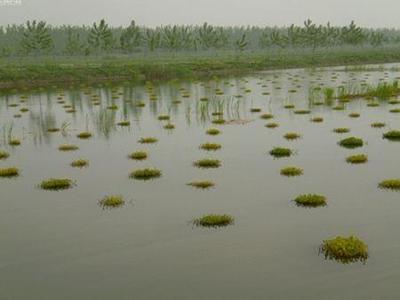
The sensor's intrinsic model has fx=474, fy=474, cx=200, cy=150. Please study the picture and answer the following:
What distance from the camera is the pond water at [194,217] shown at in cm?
999

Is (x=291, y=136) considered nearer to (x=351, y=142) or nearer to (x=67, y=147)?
(x=351, y=142)

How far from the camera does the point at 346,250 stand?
10891 mm

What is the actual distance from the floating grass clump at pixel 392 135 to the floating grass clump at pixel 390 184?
8.07 metres

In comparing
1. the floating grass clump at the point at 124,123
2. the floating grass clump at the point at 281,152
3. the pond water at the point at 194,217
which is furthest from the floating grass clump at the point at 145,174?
the floating grass clump at the point at 124,123

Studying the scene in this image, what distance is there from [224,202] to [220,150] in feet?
25.5

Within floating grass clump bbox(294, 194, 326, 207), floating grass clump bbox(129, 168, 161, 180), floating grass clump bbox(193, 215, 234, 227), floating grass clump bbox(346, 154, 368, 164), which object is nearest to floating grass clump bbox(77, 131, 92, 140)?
floating grass clump bbox(129, 168, 161, 180)

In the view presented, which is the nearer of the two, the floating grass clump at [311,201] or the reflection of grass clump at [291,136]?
the floating grass clump at [311,201]

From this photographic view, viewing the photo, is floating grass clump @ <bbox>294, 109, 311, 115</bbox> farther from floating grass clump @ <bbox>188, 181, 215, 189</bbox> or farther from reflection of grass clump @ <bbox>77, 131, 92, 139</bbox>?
floating grass clump @ <bbox>188, 181, 215, 189</bbox>

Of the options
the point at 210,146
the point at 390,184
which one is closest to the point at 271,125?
the point at 210,146

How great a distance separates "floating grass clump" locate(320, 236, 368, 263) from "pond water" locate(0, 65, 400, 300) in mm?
203

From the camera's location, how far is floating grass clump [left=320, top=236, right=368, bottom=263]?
35.6 feet

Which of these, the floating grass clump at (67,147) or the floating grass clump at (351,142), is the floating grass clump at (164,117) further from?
the floating grass clump at (351,142)

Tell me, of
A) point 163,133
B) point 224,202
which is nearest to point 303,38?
point 163,133

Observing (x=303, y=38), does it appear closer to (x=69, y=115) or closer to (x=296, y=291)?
(x=69, y=115)
